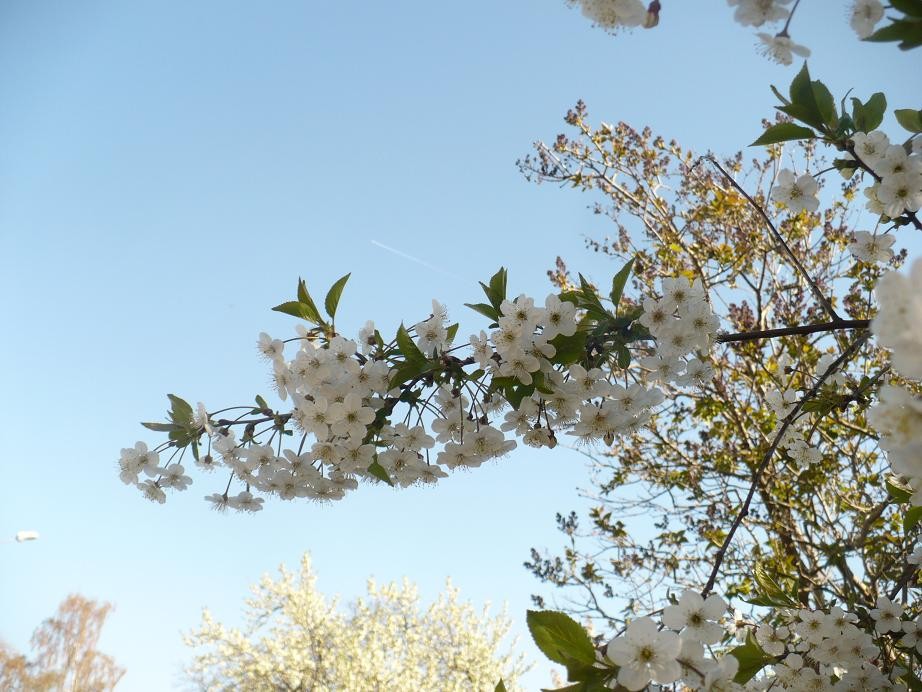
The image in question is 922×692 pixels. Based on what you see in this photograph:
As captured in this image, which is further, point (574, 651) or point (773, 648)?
point (773, 648)

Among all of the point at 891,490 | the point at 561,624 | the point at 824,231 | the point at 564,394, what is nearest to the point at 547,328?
the point at 564,394

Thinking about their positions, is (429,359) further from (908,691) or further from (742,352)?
(742,352)

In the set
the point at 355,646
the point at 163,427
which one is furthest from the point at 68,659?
the point at 163,427

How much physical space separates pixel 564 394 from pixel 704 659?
2.27 ft

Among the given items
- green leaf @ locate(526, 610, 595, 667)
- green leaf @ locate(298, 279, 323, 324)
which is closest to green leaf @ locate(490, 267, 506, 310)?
green leaf @ locate(298, 279, 323, 324)

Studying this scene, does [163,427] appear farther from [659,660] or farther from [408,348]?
[659,660]

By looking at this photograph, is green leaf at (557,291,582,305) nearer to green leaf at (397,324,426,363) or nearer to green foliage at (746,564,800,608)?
green leaf at (397,324,426,363)

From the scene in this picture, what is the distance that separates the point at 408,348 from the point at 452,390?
18 cm

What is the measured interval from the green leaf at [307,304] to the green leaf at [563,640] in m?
0.99

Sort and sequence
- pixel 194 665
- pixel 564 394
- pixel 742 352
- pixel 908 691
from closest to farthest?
pixel 908 691
pixel 564 394
pixel 742 352
pixel 194 665

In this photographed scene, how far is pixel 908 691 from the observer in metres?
1.52

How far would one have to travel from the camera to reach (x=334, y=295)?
5.75 ft

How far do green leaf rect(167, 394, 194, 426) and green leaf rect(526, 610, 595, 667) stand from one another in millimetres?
1178

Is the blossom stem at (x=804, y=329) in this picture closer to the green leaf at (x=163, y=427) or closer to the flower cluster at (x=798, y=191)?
the flower cluster at (x=798, y=191)
